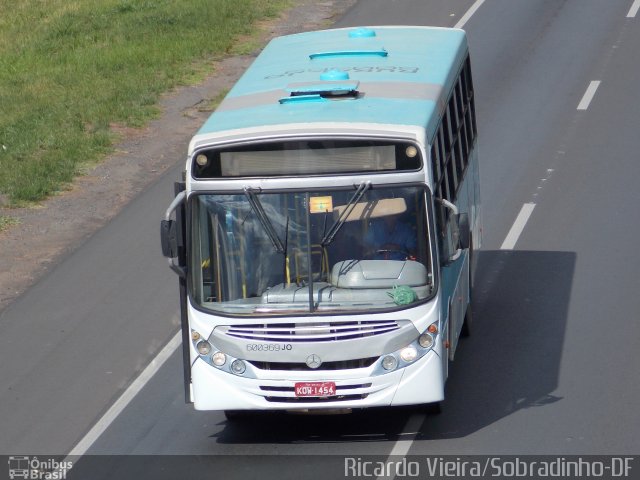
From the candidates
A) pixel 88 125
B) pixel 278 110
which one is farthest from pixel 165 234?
pixel 88 125

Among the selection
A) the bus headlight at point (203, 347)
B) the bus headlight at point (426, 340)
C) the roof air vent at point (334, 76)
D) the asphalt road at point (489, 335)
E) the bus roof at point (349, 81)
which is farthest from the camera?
the roof air vent at point (334, 76)

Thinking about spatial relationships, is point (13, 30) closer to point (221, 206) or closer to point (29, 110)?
point (29, 110)

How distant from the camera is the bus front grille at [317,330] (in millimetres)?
10633

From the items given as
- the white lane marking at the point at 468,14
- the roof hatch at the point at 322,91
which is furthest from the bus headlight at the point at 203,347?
the white lane marking at the point at 468,14

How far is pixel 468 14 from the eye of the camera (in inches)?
1166

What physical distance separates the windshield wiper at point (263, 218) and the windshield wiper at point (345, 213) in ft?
1.16

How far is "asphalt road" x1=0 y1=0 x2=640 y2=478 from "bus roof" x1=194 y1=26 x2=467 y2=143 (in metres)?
2.69

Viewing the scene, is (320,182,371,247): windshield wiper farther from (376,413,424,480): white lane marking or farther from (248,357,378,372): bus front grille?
(376,413,424,480): white lane marking

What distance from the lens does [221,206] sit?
1088 centimetres

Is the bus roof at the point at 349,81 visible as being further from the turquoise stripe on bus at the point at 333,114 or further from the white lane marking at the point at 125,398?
the white lane marking at the point at 125,398

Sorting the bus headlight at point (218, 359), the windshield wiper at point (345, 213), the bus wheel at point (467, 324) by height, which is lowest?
the bus wheel at point (467, 324)

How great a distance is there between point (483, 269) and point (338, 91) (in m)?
5.08

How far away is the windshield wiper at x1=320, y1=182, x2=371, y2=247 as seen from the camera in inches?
420

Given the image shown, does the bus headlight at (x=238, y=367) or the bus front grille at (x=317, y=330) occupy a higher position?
the bus front grille at (x=317, y=330)
